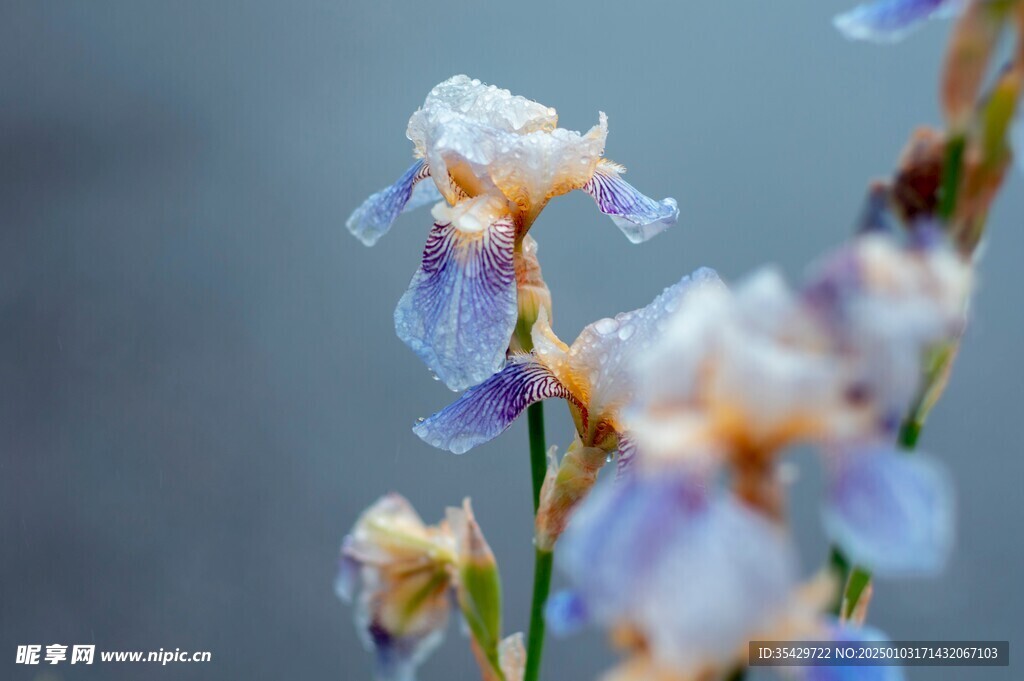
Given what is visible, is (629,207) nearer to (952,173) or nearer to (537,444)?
(537,444)

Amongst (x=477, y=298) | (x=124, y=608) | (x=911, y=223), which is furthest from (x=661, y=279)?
(x=911, y=223)

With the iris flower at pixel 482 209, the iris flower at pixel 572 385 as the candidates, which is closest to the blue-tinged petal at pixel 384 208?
the iris flower at pixel 482 209

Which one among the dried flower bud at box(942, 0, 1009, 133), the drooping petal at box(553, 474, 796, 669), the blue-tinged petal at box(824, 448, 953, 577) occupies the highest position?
the dried flower bud at box(942, 0, 1009, 133)

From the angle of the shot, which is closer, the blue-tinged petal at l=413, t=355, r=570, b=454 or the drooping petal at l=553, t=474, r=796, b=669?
the drooping petal at l=553, t=474, r=796, b=669

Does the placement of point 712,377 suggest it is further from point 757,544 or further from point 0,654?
point 0,654

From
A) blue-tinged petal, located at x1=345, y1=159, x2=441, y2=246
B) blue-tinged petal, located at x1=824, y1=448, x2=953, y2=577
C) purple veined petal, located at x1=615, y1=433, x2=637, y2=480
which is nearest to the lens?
blue-tinged petal, located at x1=824, y1=448, x2=953, y2=577

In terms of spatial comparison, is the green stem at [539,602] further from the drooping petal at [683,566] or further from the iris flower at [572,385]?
the drooping petal at [683,566]

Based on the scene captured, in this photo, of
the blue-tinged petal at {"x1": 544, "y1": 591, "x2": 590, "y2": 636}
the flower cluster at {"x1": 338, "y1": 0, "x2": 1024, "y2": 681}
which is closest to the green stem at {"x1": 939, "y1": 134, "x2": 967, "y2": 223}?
the flower cluster at {"x1": 338, "y1": 0, "x2": 1024, "y2": 681}

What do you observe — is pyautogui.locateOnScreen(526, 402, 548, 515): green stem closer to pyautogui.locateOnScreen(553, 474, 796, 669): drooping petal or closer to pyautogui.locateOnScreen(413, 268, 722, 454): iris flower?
pyautogui.locateOnScreen(413, 268, 722, 454): iris flower
